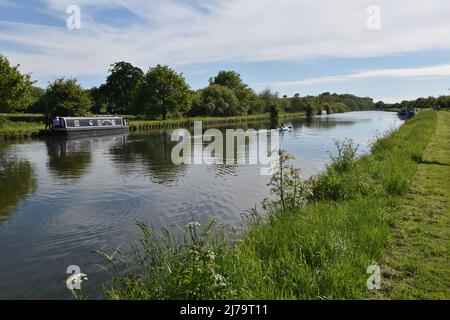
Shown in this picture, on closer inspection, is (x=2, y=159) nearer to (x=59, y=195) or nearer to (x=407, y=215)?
(x=59, y=195)

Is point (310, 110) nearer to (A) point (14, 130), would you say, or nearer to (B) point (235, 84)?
(B) point (235, 84)

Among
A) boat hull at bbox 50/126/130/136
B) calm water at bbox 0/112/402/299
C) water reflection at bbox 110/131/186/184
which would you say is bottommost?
calm water at bbox 0/112/402/299

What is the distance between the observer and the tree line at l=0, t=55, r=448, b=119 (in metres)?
42.1

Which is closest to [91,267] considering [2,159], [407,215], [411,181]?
[407,215]

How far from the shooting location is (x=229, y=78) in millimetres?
112125

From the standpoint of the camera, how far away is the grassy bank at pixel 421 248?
5492 millimetres

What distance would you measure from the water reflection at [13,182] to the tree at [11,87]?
17779mm

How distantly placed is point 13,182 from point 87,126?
29377 mm

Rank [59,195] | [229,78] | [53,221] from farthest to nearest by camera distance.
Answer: [229,78]
[59,195]
[53,221]

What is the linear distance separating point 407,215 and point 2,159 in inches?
975

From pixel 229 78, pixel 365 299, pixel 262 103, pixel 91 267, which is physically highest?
pixel 229 78

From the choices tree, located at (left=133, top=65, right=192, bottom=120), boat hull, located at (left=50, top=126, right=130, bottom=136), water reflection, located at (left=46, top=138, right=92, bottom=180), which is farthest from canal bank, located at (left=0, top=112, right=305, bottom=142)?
water reflection, located at (left=46, top=138, right=92, bottom=180)

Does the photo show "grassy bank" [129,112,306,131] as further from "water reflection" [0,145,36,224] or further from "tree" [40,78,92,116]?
"water reflection" [0,145,36,224]

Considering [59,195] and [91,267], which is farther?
[59,195]
